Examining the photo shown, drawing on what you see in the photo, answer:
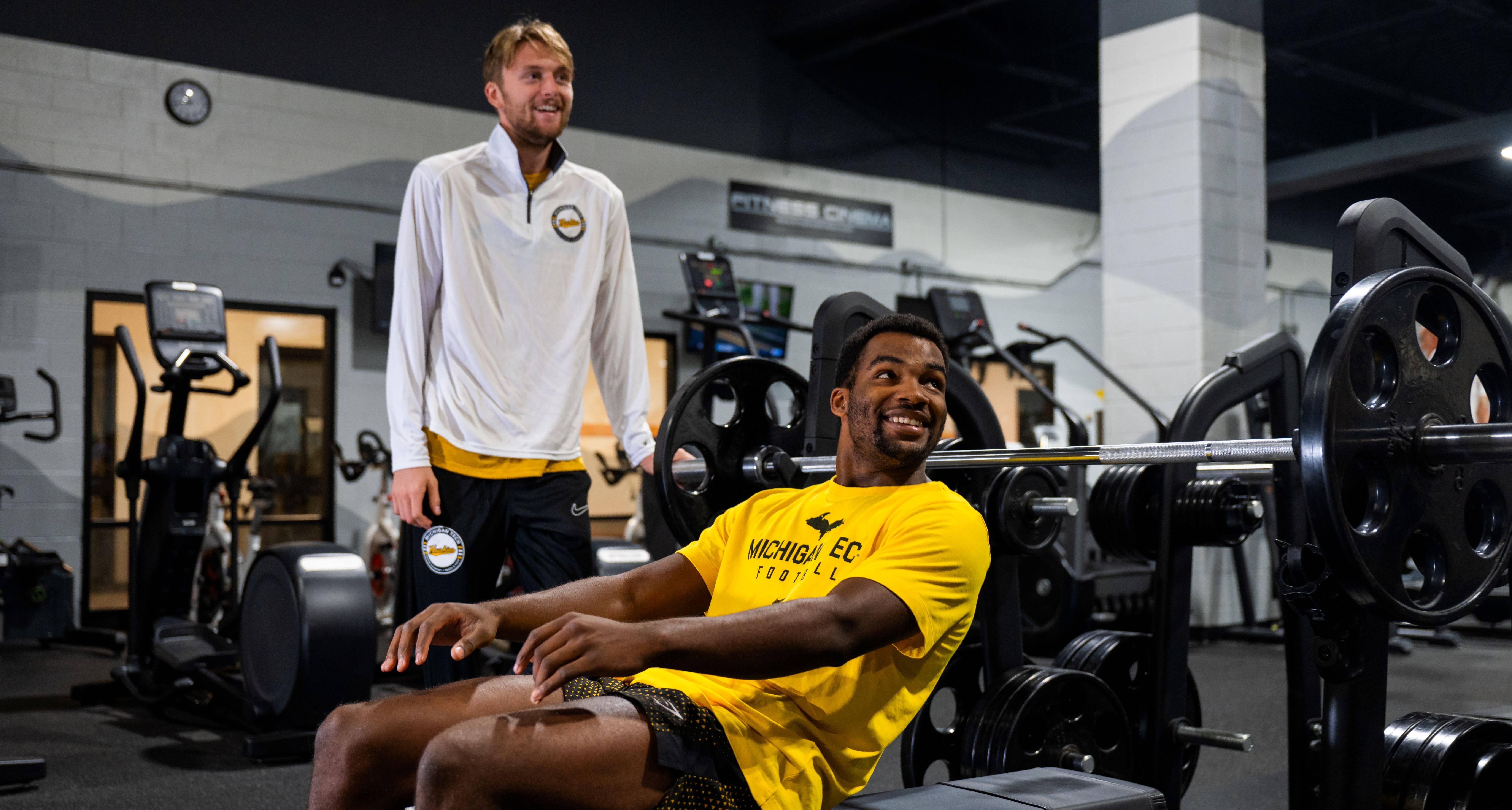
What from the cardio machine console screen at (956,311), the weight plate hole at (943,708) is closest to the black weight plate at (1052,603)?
the weight plate hole at (943,708)

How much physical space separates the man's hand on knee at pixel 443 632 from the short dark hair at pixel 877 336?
2.08 feet

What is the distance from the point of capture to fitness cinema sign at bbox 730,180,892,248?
342 inches

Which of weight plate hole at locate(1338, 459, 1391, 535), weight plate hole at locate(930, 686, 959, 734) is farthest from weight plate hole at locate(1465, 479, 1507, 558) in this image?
weight plate hole at locate(930, 686, 959, 734)

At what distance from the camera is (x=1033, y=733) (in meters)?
2.35

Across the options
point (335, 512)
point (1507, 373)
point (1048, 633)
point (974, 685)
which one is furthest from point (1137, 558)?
point (335, 512)

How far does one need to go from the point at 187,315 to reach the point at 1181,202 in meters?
4.39

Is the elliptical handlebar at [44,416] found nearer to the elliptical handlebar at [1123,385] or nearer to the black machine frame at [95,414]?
the black machine frame at [95,414]

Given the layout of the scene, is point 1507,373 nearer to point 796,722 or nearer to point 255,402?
point 796,722

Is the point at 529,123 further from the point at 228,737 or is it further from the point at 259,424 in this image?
the point at 259,424

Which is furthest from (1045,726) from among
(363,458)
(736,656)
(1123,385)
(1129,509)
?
(363,458)

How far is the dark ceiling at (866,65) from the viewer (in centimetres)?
701

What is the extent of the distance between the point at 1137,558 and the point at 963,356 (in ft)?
14.0

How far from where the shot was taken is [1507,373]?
1847 mm

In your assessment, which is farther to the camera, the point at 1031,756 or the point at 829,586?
the point at 1031,756
